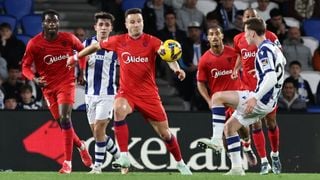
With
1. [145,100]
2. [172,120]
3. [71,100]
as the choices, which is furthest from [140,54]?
[172,120]

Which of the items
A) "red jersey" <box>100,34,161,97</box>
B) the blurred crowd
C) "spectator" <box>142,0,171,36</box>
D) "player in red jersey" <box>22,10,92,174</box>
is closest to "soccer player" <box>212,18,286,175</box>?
"red jersey" <box>100,34,161,97</box>

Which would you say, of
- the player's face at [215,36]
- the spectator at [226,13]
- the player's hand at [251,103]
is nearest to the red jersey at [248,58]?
the player's face at [215,36]

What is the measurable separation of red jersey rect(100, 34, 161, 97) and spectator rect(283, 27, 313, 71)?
24.5ft

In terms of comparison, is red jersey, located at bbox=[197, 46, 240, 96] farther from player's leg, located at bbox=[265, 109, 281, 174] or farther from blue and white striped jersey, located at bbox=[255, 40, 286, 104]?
blue and white striped jersey, located at bbox=[255, 40, 286, 104]

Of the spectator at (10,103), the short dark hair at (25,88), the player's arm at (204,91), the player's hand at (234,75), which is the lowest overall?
the spectator at (10,103)

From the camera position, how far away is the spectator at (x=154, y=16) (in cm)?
2302

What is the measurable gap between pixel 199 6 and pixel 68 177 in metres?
9.35

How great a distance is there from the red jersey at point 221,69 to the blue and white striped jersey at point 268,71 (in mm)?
2028

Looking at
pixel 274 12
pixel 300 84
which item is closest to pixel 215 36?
pixel 300 84

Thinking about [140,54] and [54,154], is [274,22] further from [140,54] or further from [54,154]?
[140,54]

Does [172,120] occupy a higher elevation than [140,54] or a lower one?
lower

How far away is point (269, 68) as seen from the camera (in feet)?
50.1

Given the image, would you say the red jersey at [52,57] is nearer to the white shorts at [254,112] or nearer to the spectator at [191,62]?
the white shorts at [254,112]

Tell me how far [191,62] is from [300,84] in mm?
2038
